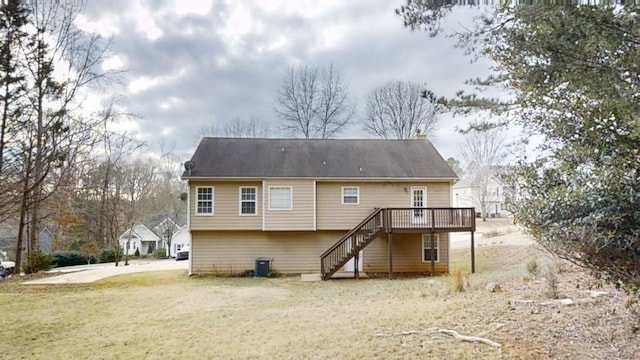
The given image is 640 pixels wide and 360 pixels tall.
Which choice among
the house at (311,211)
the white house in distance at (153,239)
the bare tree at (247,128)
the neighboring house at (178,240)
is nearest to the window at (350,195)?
the house at (311,211)

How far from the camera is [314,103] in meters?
17.3

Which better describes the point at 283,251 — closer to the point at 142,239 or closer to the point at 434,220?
the point at 434,220

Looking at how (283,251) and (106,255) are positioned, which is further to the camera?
(106,255)

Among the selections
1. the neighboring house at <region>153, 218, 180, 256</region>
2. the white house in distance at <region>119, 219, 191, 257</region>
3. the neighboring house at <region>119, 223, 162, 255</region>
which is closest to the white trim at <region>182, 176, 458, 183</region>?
the neighboring house at <region>153, 218, 180, 256</region>

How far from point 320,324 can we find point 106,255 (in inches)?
965

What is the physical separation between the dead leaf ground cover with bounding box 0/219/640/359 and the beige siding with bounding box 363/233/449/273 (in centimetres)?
499

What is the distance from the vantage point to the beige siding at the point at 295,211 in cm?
1566

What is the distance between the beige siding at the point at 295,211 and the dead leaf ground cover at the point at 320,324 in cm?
454

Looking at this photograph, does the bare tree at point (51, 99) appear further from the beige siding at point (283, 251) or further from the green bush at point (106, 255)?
the green bush at point (106, 255)

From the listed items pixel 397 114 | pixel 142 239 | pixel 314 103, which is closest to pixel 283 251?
pixel 314 103

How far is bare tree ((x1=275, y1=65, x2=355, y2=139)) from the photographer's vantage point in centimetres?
1358

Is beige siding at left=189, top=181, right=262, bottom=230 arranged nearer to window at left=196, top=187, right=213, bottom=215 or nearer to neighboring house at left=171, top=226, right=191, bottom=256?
window at left=196, top=187, right=213, bottom=215

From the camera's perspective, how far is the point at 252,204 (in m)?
16.0

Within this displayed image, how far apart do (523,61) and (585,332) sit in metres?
3.35
